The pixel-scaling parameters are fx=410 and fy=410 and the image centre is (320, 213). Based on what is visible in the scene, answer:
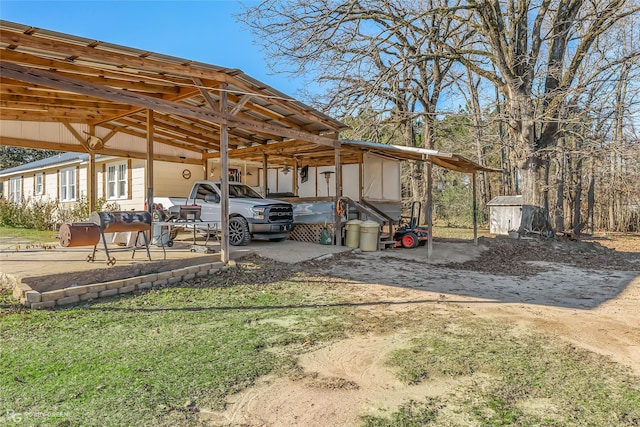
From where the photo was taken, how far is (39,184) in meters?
21.4

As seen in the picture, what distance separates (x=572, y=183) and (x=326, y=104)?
1782 cm

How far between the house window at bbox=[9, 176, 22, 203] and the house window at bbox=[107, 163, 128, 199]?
1082 cm

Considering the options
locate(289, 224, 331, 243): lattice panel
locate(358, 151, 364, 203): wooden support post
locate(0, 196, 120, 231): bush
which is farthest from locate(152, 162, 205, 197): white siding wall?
locate(358, 151, 364, 203): wooden support post

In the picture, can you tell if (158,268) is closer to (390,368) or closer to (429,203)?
(390,368)

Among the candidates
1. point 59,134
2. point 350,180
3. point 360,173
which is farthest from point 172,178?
point 360,173

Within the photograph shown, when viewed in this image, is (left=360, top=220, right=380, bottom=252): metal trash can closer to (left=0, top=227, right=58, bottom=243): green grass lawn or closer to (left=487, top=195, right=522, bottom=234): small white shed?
(left=0, top=227, right=58, bottom=243): green grass lawn

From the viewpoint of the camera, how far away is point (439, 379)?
3328 mm

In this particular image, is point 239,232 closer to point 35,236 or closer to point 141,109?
point 141,109

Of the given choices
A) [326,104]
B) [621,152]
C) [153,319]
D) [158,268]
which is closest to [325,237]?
[326,104]

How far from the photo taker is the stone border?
5164 mm

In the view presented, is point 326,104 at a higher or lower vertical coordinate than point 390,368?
higher

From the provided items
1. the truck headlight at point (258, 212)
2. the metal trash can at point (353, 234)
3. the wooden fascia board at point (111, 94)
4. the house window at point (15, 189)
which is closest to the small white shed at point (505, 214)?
the metal trash can at point (353, 234)

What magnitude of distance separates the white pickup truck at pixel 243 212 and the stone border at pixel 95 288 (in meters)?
3.68

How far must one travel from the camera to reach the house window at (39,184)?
21125mm
